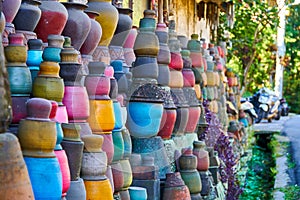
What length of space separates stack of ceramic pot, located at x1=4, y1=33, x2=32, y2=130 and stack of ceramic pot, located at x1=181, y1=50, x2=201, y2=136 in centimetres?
244

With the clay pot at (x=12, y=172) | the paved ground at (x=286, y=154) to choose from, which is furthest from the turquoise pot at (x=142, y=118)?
the paved ground at (x=286, y=154)

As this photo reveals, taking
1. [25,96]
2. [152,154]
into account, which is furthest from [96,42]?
[152,154]

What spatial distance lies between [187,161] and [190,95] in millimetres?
667

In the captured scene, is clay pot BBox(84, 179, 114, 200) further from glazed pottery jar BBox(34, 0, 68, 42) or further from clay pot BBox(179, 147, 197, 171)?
clay pot BBox(179, 147, 197, 171)

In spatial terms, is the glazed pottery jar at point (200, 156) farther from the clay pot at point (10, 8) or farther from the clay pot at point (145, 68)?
the clay pot at point (10, 8)

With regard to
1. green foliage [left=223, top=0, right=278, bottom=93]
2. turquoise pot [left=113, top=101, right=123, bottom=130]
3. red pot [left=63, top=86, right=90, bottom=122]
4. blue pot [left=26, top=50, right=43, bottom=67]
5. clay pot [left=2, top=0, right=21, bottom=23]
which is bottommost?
green foliage [left=223, top=0, right=278, bottom=93]

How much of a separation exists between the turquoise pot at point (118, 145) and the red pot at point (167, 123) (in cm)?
Result: 92

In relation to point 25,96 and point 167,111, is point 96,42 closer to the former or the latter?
point 25,96

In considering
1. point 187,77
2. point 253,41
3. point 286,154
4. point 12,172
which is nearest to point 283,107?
point 253,41

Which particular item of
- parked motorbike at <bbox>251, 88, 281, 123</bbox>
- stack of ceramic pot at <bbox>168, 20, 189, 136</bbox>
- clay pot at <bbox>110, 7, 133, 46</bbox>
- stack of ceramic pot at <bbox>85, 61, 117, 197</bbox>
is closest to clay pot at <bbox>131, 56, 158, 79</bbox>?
clay pot at <bbox>110, 7, 133, 46</bbox>

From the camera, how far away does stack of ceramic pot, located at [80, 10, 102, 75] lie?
289 cm

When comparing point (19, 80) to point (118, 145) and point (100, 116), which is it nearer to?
point (100, 116)

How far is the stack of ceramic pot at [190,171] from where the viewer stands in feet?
13.9

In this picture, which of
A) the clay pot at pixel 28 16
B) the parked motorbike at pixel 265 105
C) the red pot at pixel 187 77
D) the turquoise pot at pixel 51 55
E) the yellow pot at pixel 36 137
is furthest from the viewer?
the parked motorbike at pixel 265 105
